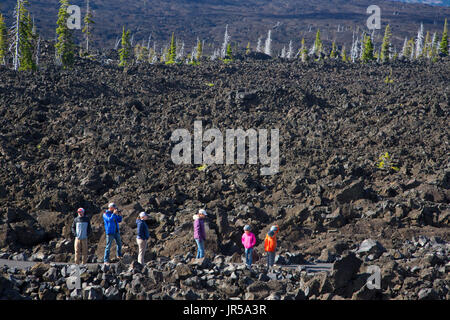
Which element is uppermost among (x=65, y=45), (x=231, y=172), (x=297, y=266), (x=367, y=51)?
(x=367, y=51)

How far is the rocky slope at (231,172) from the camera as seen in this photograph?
48.7ft

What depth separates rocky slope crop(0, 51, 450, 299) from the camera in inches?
584

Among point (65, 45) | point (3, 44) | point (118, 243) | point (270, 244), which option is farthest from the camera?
point (3, 44)

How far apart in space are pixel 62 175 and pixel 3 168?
2764 millimetres

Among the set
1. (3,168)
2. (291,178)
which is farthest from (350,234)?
(3,168)

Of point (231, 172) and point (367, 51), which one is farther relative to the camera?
point (367, 51)

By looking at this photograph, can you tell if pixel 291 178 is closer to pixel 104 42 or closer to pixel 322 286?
pixel 322 286

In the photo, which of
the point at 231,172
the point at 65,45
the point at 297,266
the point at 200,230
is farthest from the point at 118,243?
the point at 65,45

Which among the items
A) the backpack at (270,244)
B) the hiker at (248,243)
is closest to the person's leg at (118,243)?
the hiker at (248,243)

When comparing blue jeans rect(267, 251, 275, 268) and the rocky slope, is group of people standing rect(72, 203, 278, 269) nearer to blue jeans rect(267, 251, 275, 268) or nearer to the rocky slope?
blue jeans rect(267, 251, 275, 268)

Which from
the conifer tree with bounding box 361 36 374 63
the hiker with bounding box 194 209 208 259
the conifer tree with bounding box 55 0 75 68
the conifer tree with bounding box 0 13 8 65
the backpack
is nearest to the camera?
the backpack

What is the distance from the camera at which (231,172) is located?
23906 millimetres

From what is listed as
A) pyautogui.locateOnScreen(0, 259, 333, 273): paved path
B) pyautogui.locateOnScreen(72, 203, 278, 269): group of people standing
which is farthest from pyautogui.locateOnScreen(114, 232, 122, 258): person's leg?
pyautogui.locateOnScreen(0, 259, 333, 273): paved path

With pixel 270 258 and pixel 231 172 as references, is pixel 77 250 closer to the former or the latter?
pixel 270 258
